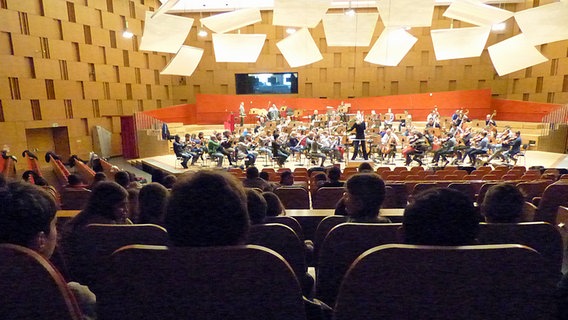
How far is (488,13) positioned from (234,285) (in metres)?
15.3

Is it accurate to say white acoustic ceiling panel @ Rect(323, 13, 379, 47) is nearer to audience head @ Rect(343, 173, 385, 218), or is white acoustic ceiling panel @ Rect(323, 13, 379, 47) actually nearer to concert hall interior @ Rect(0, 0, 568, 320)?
concert hall interior @ Rect(0, 0, 568, 320)

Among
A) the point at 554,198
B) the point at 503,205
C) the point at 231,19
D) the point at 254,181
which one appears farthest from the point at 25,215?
the point at 231,19

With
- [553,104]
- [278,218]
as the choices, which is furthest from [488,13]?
[278,218]

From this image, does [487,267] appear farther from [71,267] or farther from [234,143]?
[234,143]

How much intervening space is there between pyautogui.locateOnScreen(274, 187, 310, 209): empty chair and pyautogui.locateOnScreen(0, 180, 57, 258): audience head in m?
3.19

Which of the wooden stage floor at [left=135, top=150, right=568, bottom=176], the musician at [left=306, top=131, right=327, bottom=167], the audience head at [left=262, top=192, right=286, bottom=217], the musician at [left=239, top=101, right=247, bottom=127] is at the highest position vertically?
the musician at [left=239, top=101, right=247, bottom=127]

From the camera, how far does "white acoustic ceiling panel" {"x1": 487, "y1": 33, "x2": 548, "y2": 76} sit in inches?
548

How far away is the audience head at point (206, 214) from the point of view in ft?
3.22

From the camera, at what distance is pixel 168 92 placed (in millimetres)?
20562

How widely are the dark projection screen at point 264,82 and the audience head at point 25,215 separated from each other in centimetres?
2104

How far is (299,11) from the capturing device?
13.2m

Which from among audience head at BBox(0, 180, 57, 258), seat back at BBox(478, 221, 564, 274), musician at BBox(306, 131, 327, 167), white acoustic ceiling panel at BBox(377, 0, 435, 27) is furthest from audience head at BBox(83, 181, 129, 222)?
white acoustic ceiling panel at BBox(377, 0, 435, 27)

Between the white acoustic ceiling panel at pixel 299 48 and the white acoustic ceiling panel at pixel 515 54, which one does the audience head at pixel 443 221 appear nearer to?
the white acoustic ceiling panel at pixel 299 48

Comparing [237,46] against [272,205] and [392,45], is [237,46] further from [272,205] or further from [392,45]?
[272,205]
